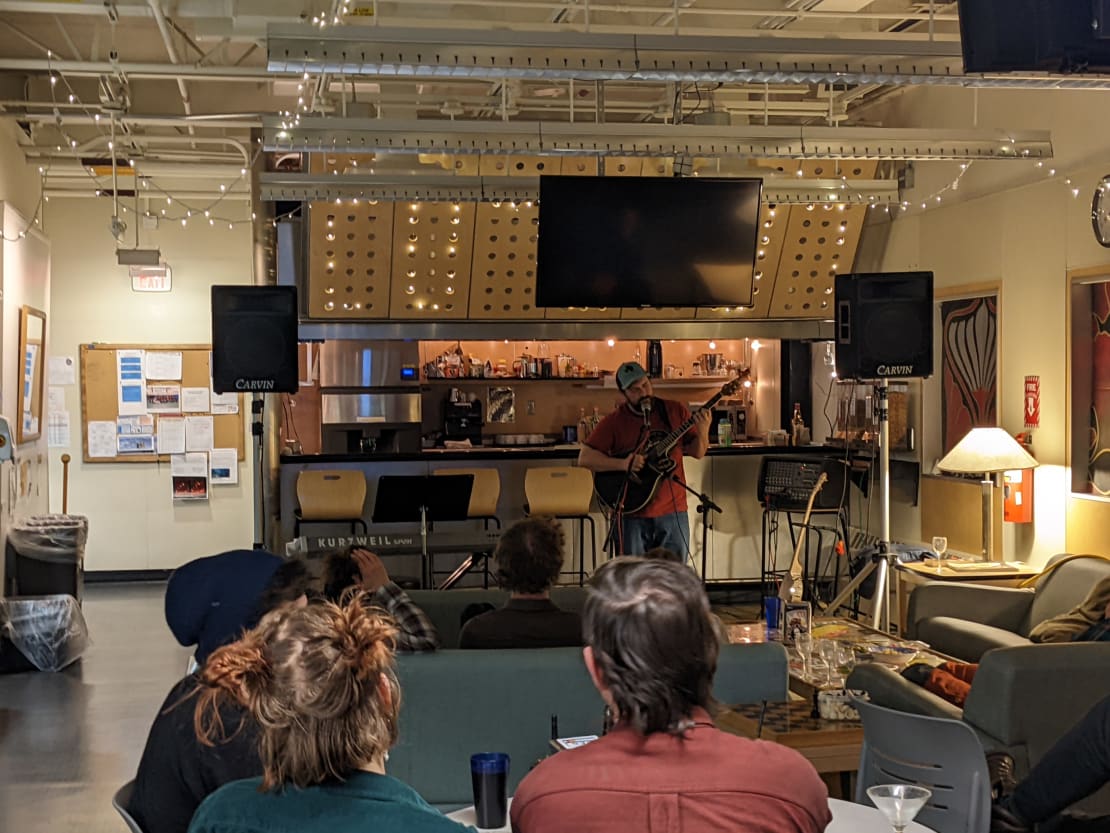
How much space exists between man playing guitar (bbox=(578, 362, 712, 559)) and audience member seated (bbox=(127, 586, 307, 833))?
18.5 feet

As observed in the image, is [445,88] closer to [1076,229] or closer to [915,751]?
[1076,229]

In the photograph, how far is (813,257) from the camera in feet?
36.4

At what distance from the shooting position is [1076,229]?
7.93m

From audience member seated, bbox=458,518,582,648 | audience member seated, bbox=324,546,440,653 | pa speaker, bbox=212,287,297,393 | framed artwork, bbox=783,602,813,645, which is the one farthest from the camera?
pa speaker, bbox=212,287,297,393

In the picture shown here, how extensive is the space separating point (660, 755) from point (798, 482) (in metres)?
8.23

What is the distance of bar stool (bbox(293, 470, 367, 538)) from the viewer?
32.4 ft

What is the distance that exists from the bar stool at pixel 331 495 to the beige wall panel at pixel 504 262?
1.91m

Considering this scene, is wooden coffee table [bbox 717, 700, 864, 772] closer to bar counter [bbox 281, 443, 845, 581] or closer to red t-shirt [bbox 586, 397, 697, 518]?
red t-shirt [bbox 586, 397, 697, 518]

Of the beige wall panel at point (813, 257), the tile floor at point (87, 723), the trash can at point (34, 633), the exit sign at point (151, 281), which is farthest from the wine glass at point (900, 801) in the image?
the exit sign at point (151, 281)

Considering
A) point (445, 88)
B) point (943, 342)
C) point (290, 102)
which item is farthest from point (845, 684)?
point (290, 102)

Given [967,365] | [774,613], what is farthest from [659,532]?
[967,365]

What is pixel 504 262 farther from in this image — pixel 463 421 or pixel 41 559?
pixel 41 559

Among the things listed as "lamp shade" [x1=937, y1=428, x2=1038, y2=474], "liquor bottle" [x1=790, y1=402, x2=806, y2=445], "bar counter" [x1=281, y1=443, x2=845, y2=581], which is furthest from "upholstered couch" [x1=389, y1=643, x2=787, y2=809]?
"liquor bottle" [x1=790, y1=402, x2=806, y2=445]

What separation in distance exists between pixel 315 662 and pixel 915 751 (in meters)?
2.14
